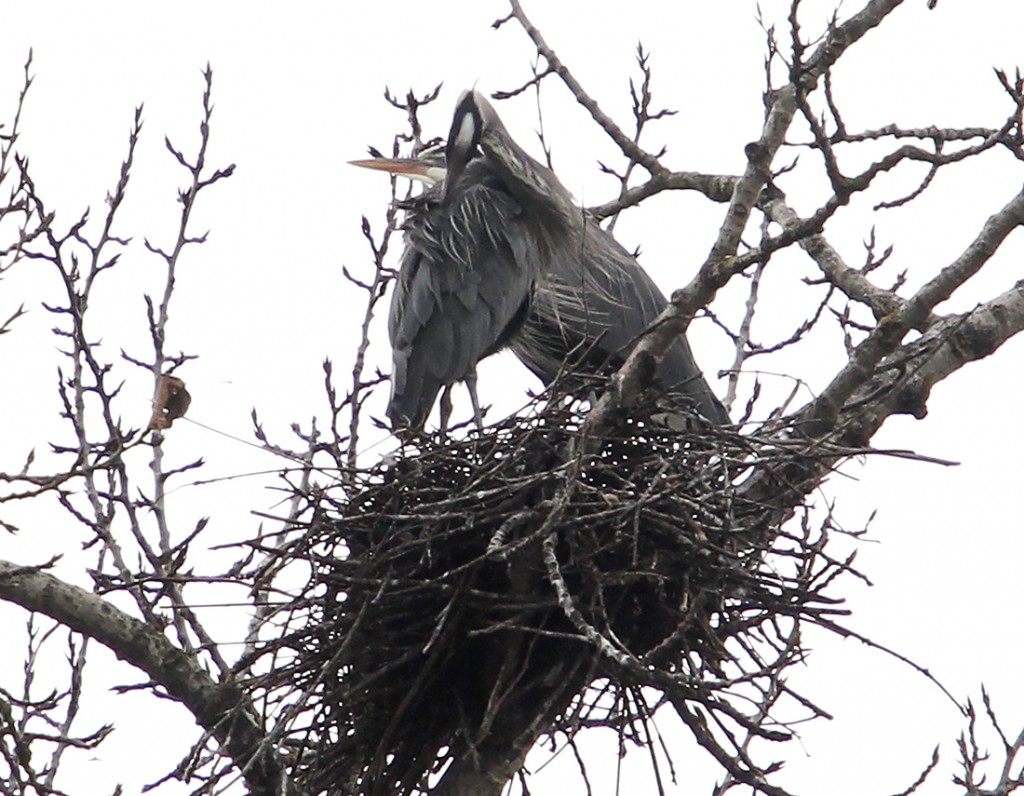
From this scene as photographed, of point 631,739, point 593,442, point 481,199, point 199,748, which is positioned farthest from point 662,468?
point 481,199

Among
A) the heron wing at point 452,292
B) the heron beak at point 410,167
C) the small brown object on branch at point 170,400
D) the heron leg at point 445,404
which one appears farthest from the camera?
the heron beak at point 410,167

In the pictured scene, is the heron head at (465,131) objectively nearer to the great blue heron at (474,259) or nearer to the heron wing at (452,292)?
the great blue heron at (474,259)

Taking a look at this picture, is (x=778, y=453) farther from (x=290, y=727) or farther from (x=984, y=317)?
(x=290, y=727)

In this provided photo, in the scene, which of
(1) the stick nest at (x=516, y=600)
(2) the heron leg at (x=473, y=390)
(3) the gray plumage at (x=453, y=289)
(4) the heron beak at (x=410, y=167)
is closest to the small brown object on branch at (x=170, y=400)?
(1) the stick nest at (x=516, y=600)

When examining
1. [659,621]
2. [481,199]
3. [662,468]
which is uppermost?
[481,199]

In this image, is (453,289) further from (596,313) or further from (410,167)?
(596,313)

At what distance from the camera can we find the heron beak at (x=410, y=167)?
15.6 feet

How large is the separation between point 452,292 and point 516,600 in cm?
173

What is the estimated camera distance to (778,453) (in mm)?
3074

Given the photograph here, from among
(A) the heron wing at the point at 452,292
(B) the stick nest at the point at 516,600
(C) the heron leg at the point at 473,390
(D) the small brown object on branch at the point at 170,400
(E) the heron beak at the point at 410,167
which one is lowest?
(B) the stick nest at the point at 516,600

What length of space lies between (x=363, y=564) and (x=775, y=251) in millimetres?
1083

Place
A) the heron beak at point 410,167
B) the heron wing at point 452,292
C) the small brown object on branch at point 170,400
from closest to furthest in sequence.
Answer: the small brown object on branch at point 170,400
the heron wing at point 452,292
the heron beak at point 410,167

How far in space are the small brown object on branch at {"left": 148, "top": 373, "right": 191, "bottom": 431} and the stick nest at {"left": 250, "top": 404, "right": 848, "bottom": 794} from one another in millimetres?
328

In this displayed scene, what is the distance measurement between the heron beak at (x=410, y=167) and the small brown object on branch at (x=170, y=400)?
1980mm
